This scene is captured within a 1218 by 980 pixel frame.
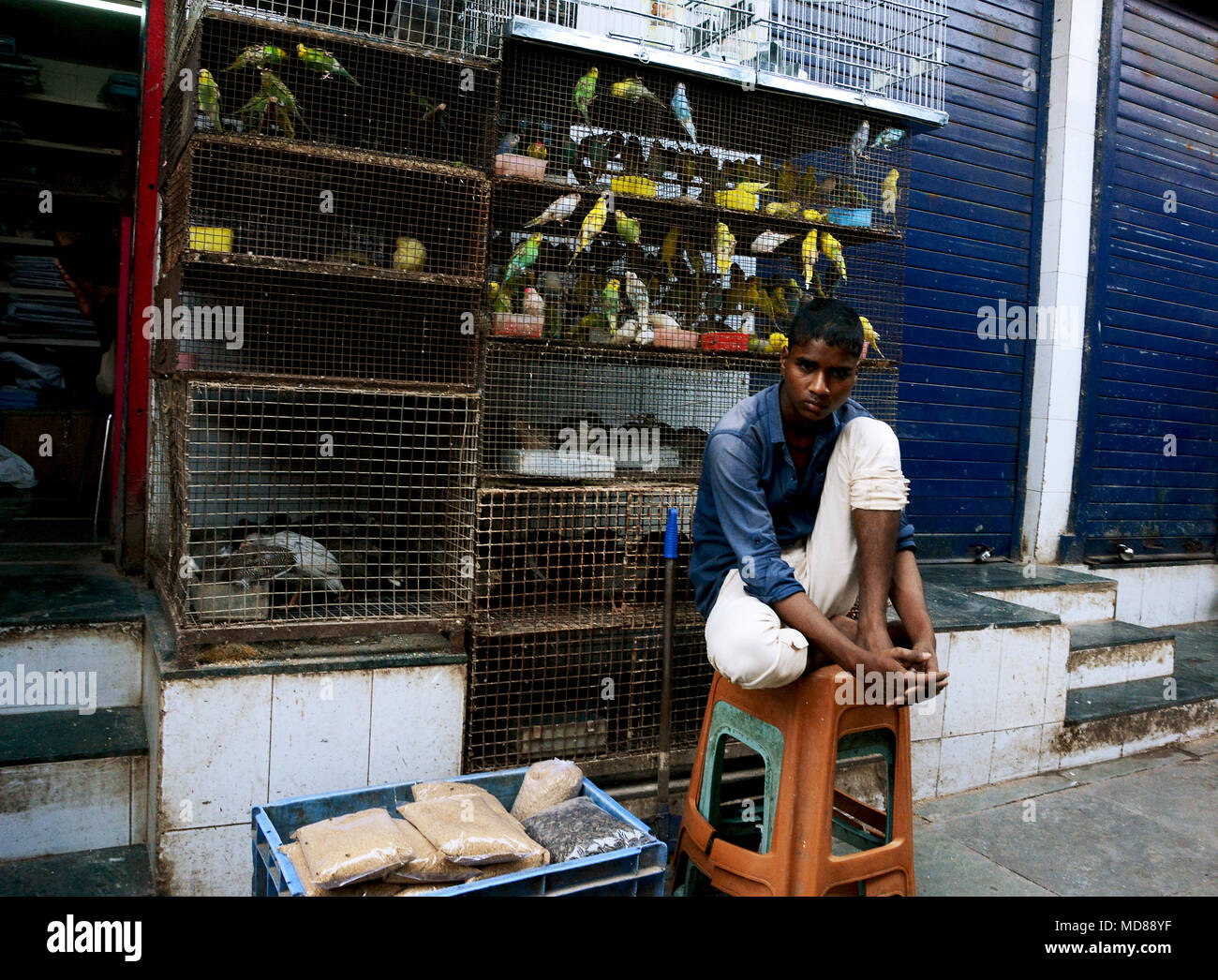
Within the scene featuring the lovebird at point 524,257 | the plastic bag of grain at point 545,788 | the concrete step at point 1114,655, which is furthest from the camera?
the concrete step at point 1114,655

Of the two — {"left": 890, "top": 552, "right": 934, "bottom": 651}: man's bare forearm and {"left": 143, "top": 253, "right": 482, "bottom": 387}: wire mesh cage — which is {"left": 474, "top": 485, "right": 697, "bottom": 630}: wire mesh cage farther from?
{"left": 890, "top": 552, "right": 934, "bottom": 651}: man's bare forearm

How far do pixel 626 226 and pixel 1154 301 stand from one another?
5196mm

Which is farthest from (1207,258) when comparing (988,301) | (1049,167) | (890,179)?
(890,179)

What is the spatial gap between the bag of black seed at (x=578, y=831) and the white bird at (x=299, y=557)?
48.1 inches

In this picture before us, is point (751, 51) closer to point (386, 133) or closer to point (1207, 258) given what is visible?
point (386, 133)

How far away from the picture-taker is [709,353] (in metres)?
3.97

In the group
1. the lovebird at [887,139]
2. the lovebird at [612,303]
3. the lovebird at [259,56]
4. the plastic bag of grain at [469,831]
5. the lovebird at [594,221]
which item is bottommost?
the plastic bag of grain at [469,831]

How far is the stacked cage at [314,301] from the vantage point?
9.98 ft

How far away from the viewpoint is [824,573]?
2504 millimetres

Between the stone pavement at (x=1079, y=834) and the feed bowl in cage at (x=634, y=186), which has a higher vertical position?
the feed bowl in cage at (x=634, y=186)

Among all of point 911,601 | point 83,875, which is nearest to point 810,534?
point 911,601

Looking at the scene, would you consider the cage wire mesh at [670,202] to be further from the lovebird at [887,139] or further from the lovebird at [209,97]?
the lovebird at [209,97]

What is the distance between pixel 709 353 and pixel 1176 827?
9.48 feet

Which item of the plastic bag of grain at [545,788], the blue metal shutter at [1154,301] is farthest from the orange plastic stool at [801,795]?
the blue metal shutter at [1154,301]
